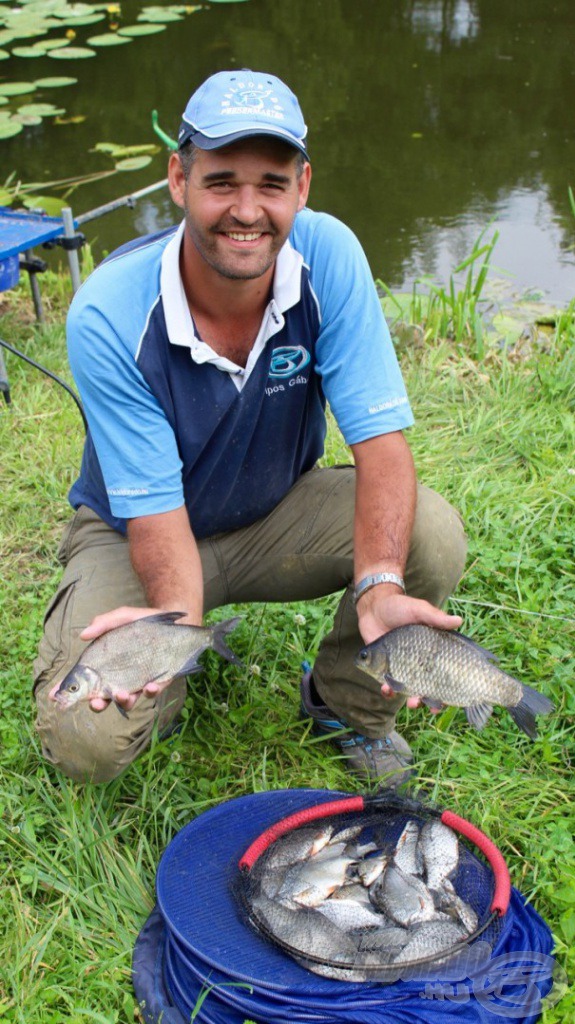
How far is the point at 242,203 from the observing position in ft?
7.55

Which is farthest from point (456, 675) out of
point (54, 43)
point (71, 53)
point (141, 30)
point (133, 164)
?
point (54, 43)

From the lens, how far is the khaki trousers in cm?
243

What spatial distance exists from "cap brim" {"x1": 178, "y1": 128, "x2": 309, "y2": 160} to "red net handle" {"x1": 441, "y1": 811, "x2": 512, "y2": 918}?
1520mm

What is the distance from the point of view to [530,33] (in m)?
9.89

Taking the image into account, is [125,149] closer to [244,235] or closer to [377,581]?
[244,235]

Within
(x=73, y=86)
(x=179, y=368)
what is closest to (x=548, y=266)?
(x=179, y=368)

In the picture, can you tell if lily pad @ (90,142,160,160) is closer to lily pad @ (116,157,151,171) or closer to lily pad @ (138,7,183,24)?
lily pad @ (116,157,151,171)

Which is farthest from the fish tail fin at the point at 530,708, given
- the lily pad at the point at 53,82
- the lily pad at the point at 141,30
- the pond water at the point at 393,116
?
the lily pad at the point at 141,30

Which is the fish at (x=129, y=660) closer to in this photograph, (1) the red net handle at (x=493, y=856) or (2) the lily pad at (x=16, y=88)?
(1) the red net handle at (x=493, y=856)

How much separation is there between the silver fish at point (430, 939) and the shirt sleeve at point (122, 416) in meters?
1.06

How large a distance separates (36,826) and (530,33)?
374 inches

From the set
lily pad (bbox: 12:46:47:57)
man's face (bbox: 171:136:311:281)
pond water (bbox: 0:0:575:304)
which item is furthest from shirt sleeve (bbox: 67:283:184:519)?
lily pad (bbox: 12:46:47:57)

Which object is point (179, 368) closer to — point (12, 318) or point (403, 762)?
point (403, 762)

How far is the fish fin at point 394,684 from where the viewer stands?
2.18 meters
